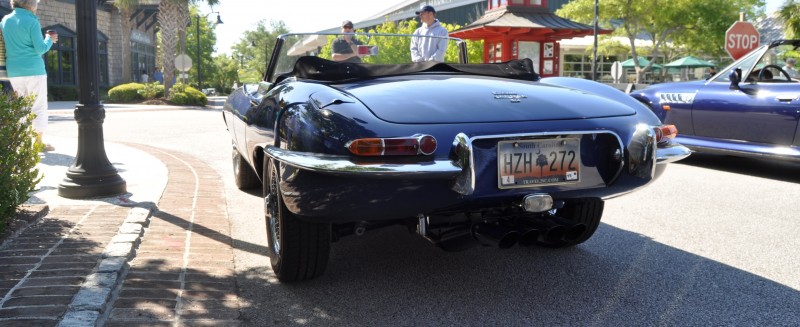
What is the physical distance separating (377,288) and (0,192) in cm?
217

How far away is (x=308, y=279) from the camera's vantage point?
350 centimetres

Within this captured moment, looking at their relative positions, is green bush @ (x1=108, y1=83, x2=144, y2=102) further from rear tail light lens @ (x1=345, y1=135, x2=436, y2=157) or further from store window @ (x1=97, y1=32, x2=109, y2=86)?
rear tail light lens @ (x1=345, y1=135, x2=436, y2=157)

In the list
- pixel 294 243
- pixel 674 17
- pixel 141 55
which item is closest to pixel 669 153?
pixel 294 243

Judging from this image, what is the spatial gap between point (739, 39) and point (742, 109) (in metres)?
11.5

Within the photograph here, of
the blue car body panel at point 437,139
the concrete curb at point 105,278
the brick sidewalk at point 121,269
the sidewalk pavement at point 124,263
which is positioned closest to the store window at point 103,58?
the sidewalk pavement at point 124,263

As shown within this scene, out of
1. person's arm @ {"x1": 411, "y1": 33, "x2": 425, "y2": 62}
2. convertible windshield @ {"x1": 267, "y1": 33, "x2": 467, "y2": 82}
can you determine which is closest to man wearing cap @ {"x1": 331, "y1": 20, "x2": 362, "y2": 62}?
convertible windshield @ {"x1": 267, "y1": 33, "x2": 467, "y2": 82}

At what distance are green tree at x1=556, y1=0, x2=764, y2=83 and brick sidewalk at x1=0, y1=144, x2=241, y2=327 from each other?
33955mm

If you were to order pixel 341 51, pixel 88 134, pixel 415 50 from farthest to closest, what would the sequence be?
1. pixel 88 134
2. pixel 415 50
3. pixel 341 51

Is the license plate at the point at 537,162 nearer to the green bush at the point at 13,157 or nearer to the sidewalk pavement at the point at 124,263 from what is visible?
the sidewalk pavement at the point at 124,263

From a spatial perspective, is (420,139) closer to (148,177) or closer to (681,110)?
(148,177)

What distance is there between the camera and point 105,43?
128 ft

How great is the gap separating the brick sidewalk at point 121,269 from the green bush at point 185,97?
22362 mm

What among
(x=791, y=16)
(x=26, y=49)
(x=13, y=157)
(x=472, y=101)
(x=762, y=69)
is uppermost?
(x=791, y=16)

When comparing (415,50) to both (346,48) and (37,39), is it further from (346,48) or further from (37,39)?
Answer: (37,39)
